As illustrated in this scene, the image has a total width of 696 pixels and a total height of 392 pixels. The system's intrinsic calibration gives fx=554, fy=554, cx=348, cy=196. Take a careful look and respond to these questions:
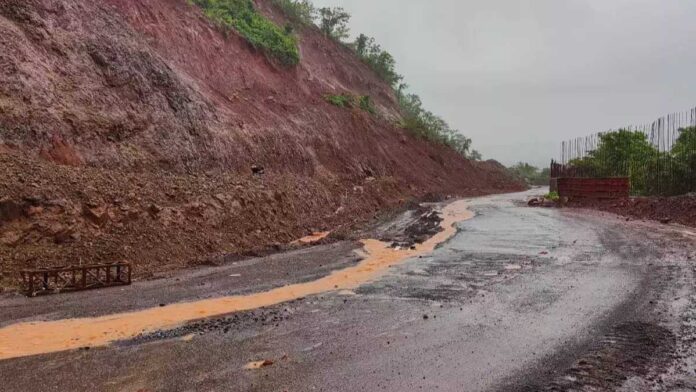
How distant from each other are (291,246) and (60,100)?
7386mm

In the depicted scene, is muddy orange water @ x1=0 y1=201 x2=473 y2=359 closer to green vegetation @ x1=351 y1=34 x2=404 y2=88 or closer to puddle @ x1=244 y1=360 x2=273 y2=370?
puddle @ x1=244 y1=360 x2=273 y2=370

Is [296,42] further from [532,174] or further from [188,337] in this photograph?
[532,174]

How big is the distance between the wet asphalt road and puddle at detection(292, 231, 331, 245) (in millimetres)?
4284

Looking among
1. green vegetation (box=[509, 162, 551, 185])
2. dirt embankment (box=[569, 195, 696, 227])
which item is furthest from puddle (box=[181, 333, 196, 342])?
green vegetation (box=[509, 162, 551, 185])

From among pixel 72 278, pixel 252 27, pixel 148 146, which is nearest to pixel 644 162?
pixel 252 27

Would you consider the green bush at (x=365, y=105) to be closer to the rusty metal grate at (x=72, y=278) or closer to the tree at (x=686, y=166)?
the tree at (x=686, y=166)

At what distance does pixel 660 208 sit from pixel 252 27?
74.3 ft

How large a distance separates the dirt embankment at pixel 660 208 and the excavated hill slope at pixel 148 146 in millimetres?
10642

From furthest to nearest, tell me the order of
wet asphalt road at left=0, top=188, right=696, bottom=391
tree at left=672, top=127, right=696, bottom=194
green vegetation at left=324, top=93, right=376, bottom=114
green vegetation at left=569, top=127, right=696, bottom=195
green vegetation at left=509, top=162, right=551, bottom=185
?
green vegetation at left=509, top=162, right=551, bottom=185 < green vegetation at left=324, top=93, right=376, bottom=114 < green vegetation at left=569, top=127, right=696, bottom=195 < tree at left=672, top=127, right=696, bottom=194 < wet asphalt road at left=0, top=188, right=696, bottom=391

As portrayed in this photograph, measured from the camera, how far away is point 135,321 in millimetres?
8312

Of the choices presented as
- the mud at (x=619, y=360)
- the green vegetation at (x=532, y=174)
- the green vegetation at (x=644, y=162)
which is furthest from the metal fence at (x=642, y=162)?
the green vegetation at (x=532, y=174)

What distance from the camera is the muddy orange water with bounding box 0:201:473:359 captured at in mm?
7266

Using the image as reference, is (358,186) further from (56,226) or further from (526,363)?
(526,363)

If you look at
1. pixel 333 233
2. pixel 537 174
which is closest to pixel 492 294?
pixel 333 233
